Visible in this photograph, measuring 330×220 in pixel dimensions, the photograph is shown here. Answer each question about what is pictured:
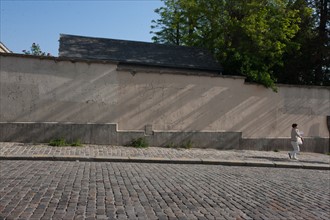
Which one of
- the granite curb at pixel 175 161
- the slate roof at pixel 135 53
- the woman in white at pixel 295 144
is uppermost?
the slate roof at pixel 135 53

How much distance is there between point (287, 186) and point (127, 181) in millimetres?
3867

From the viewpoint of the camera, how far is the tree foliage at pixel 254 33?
18203 millimetres

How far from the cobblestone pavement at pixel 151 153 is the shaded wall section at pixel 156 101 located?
1049 millimetres

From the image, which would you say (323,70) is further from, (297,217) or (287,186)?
(297,217)

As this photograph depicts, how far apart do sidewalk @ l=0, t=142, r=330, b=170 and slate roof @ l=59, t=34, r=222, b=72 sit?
176 inches

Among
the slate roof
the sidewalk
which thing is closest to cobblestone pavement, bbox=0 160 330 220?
the sidewalk

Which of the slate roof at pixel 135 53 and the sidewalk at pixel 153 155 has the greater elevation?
the slate roof at pixel 135 53

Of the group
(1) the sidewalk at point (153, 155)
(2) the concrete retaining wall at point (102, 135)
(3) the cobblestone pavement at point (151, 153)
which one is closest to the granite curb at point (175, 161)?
(1) the sidewalk at point (153, 155)

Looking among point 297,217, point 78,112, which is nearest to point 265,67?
point 78,112

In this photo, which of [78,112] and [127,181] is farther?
[78,112]

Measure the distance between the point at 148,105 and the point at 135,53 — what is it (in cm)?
384

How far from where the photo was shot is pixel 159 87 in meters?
15.6

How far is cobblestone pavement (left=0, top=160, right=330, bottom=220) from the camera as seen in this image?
577cm

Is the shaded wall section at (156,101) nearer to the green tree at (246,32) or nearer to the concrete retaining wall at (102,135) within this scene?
the concrete retaining wall at (102,135)
